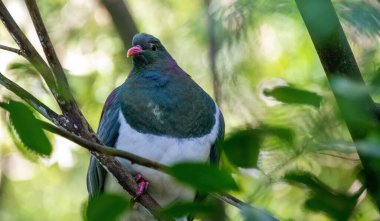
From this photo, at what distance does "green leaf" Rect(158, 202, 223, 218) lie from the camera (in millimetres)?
691

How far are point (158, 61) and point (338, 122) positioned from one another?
7.37ft

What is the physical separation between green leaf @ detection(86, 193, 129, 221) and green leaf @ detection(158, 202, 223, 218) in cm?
4

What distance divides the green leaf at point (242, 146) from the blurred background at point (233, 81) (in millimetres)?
11

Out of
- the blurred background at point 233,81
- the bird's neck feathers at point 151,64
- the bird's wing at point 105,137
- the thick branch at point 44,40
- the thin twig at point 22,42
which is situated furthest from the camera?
the bird's neck feathers at point 151,64

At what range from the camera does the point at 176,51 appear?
3.94 meters

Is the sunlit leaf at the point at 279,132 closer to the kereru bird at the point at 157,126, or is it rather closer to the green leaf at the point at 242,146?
the green leaf at the point at 242,146

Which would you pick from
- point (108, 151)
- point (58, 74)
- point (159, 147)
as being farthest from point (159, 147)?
point (108, 151)

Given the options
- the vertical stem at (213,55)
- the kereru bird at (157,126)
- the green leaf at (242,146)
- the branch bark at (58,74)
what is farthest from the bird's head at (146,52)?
the green leaf at (242,146)

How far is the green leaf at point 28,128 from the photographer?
73 cm

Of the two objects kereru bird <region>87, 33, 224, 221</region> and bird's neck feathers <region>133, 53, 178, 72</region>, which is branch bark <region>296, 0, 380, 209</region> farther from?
bird's neck feathers <region>133, 53, 178, 72</region>

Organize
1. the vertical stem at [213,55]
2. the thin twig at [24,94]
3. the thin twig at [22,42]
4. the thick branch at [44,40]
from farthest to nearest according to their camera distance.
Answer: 1. the vertical stem at [213,55]
2. the thick branch at [44,40]
3. the thin twig at [22,42]
4. the thin twig at [24,94]

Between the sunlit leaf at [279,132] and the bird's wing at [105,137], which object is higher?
the sunlit leaf at [279,132]

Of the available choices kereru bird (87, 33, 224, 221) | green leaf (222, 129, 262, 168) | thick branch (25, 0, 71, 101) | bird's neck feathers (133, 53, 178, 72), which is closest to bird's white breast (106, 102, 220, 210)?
kereru bird (87, 33, 224, 221)

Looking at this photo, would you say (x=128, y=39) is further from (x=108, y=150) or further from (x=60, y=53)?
(x=108, y=150)
